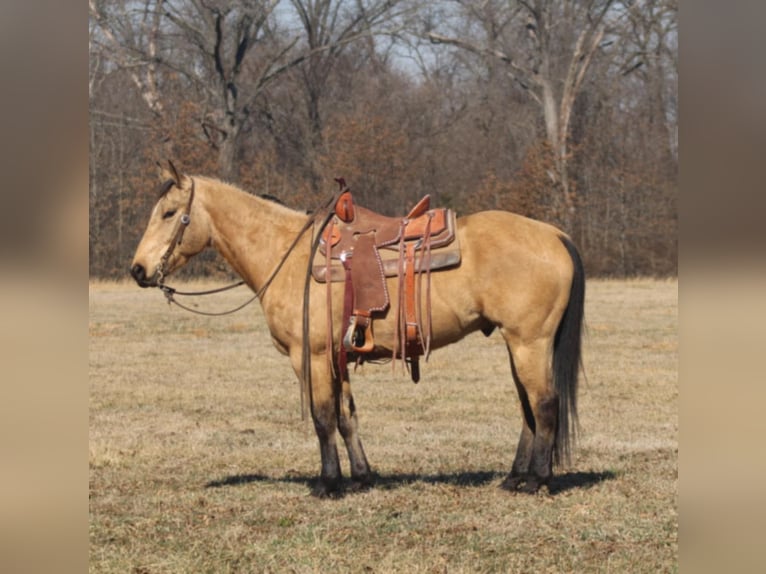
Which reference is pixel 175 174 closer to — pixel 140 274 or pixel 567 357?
pixel 140 274

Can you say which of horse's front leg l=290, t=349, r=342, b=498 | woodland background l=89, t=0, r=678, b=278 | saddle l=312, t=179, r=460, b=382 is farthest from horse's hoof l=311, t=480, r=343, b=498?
woodland background l=89, t=0, r=678, b=278

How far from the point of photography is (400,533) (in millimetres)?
5348

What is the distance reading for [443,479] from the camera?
6.67 metres

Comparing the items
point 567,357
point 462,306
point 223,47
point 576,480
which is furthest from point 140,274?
point 223,47

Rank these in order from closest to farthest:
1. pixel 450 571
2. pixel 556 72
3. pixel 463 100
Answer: pixel 450 571 < pixel 556 72 < pixel 463 100

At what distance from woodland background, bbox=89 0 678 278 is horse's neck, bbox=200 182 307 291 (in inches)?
793

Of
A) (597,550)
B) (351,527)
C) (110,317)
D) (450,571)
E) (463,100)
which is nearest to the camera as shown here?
(450,571)

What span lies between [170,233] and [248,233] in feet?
1.70

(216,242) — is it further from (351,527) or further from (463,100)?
(463,100)

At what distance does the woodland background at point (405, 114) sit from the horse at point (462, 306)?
66.6ft

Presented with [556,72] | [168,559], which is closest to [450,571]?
[168,559]
